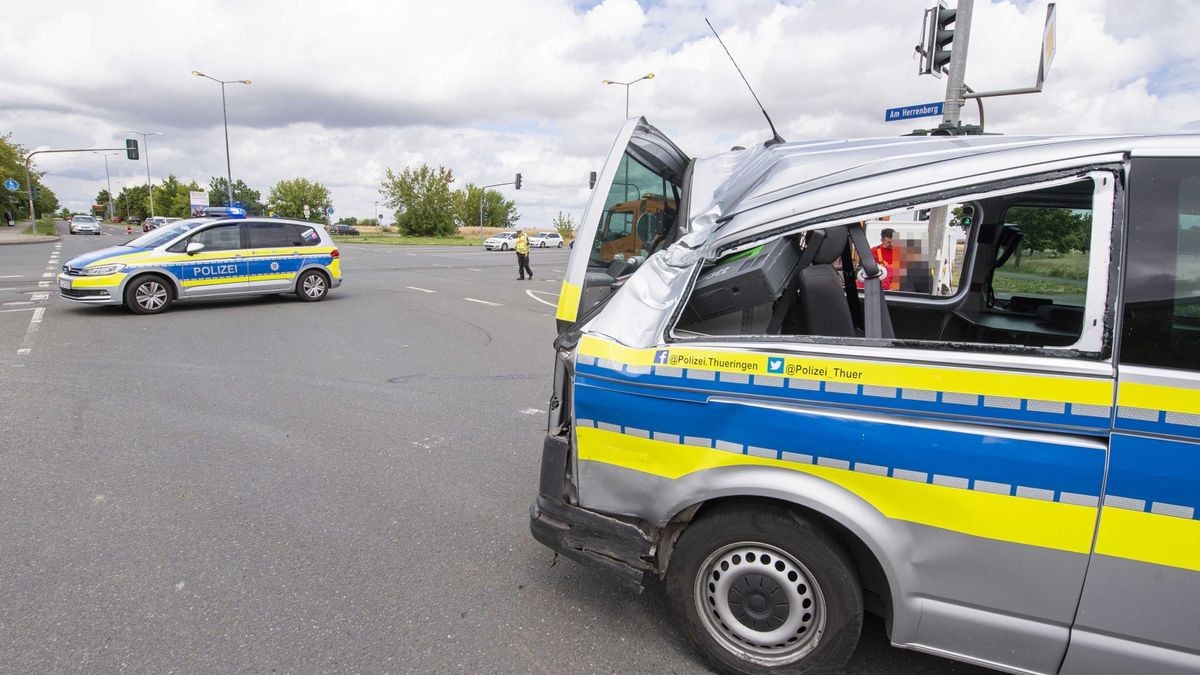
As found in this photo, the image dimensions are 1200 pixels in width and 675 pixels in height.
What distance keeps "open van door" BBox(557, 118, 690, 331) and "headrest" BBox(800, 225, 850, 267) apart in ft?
3.33

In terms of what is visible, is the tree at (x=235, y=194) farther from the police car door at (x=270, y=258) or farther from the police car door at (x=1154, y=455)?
the police car door at (x=1154, y=455)

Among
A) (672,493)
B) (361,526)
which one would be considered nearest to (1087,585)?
(672,493)

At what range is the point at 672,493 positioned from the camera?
8.25 ft

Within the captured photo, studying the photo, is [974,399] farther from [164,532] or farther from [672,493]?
[164,532]

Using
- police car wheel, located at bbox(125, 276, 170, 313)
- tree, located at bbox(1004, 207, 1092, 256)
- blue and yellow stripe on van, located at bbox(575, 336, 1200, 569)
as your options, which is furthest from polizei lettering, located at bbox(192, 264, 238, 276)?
tree, located at bbox(1004, 207, 1092, 256)

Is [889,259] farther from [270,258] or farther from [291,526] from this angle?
[270,258]

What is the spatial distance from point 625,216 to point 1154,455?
2.50 metres

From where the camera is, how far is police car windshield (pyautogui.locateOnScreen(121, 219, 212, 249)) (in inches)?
451

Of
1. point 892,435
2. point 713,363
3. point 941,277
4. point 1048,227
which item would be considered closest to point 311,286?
point 941,277

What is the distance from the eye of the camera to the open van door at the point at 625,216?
10.8 ft

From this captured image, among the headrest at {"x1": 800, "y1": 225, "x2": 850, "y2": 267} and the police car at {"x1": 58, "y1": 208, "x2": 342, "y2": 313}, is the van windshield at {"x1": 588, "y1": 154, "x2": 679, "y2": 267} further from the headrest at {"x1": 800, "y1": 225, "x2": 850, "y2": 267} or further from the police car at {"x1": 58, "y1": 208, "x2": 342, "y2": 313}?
the police car at {"x1": 58, "y1": 208, "x2": 342, "y2": 313}

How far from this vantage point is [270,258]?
Answer: 12.5 meters

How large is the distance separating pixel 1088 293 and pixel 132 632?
382 centimetres

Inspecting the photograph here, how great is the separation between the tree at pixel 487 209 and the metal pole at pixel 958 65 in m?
78.9
